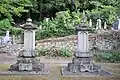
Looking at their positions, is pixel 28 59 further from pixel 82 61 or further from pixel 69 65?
pixel 82 61

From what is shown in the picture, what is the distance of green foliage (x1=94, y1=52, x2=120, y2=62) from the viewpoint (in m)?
19.6

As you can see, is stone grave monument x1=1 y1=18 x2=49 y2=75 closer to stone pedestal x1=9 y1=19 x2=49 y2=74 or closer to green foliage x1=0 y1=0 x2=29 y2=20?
stone pedestal x1=9 y1=19 x2=49 y2=74

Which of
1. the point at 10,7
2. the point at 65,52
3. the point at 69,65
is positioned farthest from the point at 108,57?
the point at 10,7

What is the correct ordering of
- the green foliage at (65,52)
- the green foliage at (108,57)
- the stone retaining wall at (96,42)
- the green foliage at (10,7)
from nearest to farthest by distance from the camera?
the green foliage at (108,57), the green foliage at (65,52), the stone retaining wall at (96,42), the green foliage at (10,7)

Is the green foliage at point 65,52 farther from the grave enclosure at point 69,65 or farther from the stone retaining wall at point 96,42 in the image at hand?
the grave enclosure at point 69,65

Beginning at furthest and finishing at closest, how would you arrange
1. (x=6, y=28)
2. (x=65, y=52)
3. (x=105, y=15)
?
(x=105, y=15) → (x=6, y=28) → (x=65, y=52)

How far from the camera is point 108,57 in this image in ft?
65.2

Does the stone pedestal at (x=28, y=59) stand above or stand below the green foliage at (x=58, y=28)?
below

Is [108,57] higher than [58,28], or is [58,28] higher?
[58,28]

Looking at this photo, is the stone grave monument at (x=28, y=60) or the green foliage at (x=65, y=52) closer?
the stone grave monument at (x=28, y=60)

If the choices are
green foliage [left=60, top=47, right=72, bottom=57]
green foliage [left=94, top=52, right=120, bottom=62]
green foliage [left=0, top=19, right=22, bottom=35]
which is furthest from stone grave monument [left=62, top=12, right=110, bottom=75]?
green foliage [left=0, top=19, right=22, bottom=35]

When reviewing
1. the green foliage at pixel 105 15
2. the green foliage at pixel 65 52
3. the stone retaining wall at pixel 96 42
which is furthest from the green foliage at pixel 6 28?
the green foliage at pixel 105 15

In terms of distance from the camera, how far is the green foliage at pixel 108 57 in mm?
19650

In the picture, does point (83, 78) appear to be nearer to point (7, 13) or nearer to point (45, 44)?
point (45, 44)
